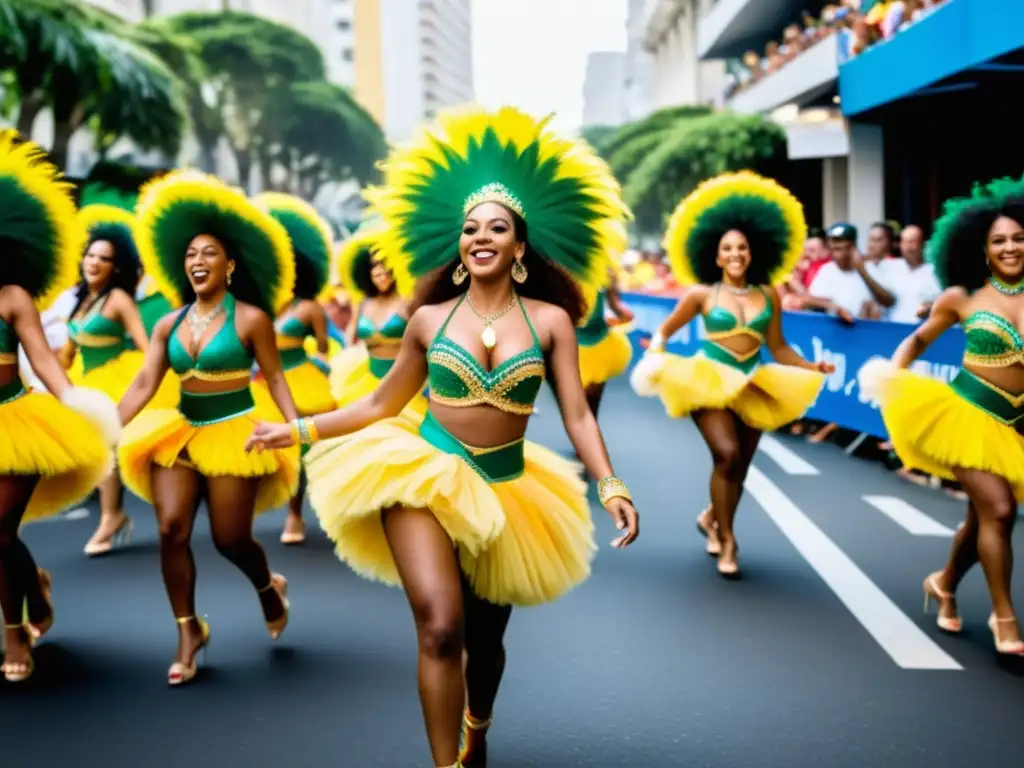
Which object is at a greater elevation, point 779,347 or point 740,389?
point 779,347

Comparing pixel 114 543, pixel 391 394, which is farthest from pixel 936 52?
pixel 391 394

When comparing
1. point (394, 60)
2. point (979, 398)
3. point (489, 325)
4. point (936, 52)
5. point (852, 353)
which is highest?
point (394, 60)

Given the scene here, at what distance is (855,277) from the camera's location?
12367 mm

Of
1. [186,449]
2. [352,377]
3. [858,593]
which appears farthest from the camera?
[352,377]

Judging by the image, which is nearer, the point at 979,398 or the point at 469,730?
the point at 469,730

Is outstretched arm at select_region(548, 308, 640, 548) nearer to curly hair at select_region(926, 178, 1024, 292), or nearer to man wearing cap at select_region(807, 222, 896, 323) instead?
curly hair at select_region(926, 178, 1024, 292)

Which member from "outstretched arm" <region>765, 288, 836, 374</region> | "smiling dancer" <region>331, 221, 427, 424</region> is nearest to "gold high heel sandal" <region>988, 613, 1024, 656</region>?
"outstretched arm" <region>765, 288, 836, 374</region>

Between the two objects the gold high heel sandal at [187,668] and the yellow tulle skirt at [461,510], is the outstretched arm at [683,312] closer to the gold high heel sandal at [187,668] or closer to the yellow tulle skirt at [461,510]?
the gold high heel sandal at [187,668]

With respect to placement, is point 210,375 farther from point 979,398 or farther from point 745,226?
point 745,226

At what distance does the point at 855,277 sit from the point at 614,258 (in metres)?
8.18

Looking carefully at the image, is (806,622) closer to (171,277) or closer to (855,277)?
(171,277)

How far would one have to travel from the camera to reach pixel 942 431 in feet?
19.8

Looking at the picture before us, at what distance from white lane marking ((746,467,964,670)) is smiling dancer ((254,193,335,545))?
11.1ft

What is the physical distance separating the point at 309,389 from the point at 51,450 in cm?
371
